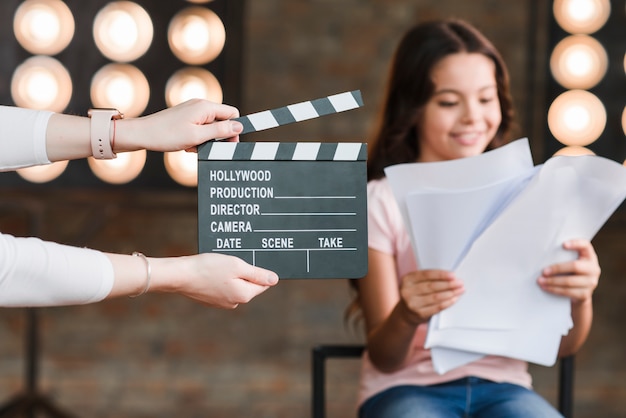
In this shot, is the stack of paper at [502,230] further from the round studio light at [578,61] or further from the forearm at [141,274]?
the round studio light at [578,61]

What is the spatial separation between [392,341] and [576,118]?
1.61 m

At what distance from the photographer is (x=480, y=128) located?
6.16ft

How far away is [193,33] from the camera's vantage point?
2.87 metres

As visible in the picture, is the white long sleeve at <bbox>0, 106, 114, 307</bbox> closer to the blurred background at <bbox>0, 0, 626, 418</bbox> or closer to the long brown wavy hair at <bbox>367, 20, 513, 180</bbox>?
the long brown wavy hair at <bbox>367, 20, 513, 180</bbox>

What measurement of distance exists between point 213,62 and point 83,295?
182 cm

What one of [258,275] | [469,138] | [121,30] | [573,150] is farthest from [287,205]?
[573,150]

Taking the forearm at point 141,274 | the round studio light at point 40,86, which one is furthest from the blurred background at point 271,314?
the forearm at point 141,274

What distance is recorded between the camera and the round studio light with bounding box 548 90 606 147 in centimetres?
303

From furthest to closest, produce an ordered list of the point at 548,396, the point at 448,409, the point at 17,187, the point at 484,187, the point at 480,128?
the point at 548,396
the point at 17,187
the point at 480,128
the point at 448,409
the point at 484,187

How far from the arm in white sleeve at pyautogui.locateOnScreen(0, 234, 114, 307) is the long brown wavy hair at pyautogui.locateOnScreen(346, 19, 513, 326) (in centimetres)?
82

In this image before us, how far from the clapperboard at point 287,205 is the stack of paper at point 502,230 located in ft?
0.78

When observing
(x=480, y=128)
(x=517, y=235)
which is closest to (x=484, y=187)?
(x=517, y=235)

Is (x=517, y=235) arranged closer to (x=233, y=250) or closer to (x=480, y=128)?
(x=480, y=128)

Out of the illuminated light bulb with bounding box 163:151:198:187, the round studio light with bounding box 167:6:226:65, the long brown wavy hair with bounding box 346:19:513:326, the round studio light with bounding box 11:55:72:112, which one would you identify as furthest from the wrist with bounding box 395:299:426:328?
the round studio light with bounding box 11:55:72:112
